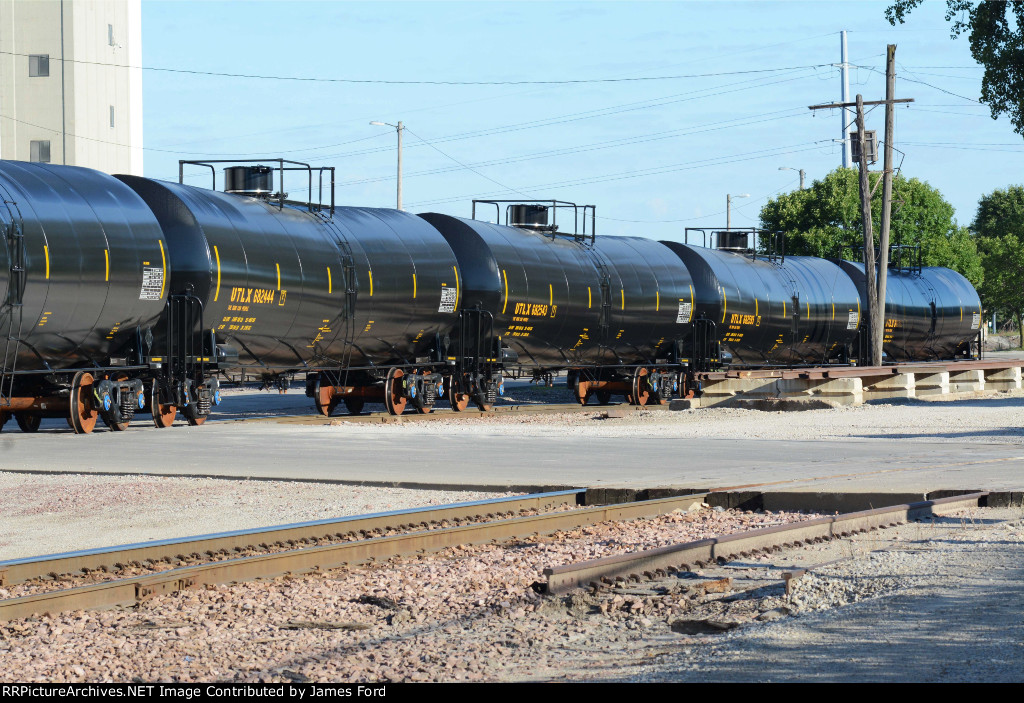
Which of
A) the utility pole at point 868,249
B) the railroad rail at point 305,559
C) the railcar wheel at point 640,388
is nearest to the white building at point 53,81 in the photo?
the railcar wheel at point 640,388

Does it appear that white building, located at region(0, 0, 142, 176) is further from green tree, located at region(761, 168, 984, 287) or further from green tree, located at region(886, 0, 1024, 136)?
green tree, located at region(886, 0, 1024, 136)

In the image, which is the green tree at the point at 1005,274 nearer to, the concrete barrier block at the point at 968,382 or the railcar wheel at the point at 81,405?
the concrete barrier block at the point at 968,382

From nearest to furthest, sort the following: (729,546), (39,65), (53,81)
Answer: (729,546)
(53,81)
(39,65)

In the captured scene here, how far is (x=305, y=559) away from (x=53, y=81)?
2546 inches

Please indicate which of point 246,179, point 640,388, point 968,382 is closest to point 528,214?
point 640,388

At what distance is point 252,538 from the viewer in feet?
32.0

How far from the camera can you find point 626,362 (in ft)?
111

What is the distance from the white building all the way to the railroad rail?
2410 inches

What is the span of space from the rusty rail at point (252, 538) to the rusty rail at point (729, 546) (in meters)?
2.71

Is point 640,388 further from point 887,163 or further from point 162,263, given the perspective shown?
point 162,263

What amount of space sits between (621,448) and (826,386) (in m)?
13.1

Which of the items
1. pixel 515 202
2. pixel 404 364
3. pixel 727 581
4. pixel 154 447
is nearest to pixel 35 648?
pixel 727 581

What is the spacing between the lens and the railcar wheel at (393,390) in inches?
1101

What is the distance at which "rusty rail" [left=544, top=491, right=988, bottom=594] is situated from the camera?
8.12 meters
